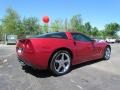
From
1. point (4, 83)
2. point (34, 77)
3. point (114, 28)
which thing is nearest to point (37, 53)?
point (34, 77)

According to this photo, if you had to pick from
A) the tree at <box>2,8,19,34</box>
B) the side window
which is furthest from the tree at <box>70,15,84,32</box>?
the side window

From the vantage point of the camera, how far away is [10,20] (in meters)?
45.4

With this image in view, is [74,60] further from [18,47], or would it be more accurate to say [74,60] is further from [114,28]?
[114,28]

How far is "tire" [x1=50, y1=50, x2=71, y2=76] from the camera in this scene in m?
5.59

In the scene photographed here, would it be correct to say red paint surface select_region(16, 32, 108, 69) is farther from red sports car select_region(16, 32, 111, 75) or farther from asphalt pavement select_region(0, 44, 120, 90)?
asphalt pavement select_region(0, 44, 120, 90)

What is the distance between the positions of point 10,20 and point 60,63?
137ft

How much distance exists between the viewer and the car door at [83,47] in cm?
636

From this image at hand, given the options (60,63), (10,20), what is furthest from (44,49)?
(10,20)

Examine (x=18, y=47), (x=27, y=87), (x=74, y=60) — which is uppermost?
(x=18, y=47)

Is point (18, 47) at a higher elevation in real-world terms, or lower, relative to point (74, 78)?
higher

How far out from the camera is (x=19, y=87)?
471 centimetres

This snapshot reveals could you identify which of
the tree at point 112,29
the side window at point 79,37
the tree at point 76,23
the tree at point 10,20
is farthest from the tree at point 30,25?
the side window at point 79,37

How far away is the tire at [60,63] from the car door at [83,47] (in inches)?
19.2

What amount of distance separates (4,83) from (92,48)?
3.41 m
